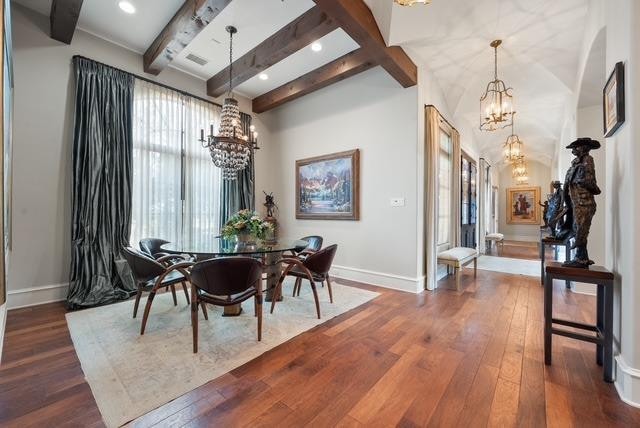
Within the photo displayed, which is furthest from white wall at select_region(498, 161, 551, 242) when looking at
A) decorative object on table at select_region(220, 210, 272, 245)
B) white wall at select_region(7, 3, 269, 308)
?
white wall at select_region(7, 3, 269, 308)

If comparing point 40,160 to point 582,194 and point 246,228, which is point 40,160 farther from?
point 582,194

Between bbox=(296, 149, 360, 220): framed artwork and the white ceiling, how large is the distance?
1781mm

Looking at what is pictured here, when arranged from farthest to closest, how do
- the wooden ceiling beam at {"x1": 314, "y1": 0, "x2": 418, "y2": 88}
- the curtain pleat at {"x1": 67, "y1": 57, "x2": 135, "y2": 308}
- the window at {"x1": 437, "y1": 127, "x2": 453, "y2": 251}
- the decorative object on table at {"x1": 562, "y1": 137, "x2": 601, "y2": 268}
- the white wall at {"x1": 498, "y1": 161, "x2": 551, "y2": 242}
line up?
the white wall at {"x1": 498, "y1": 161, "x2": 551, "y2": 242}, the window at {"x1": 437, "y1": 127, "x2": 453, "y2": 251}, the curtain pleat at {"x1": 67, "y1": 57, "x2": 135, "y2": 308}, the wooden ceiling beam at {"x1": 314, "y1": 0, "x2": 418, "y2": 88}, the decorative object on table at {"x1": 562, "y1": 137, "x2": 601, "y2": 268}

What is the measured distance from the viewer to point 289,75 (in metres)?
4.54

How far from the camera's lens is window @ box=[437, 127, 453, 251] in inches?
181

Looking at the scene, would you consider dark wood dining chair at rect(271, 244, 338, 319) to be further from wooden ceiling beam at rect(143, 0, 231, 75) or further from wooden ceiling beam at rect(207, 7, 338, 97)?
wooden ceiling beam at rect(143, 0, 231, 75)

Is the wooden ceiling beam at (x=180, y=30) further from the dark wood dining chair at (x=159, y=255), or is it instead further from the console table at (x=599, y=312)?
the console table at (x=599, y=312)

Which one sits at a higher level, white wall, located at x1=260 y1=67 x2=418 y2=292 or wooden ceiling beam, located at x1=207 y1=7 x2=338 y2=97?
wooden ceiling beam, located at x1=207 y1=7 x2=338 y2=97

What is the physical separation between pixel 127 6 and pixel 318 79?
8.37 ft

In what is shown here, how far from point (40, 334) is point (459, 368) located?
140 inches

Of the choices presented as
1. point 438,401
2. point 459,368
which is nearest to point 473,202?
point 459,368

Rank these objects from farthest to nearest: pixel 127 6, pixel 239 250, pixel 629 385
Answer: pixel 127 6, pixel 239 250, pixel 629 385

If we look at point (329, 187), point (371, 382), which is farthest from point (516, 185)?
point (371, 382)

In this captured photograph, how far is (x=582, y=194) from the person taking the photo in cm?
193
